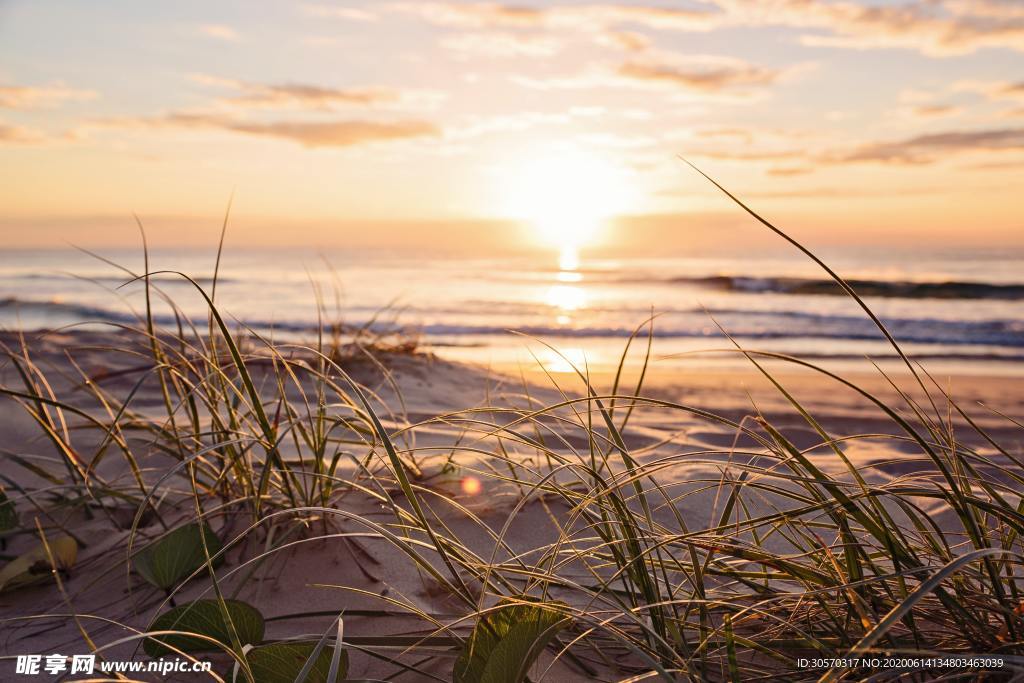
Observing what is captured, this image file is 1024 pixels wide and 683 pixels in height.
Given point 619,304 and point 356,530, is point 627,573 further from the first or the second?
point 619,304

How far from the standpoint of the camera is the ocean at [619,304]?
8.90m

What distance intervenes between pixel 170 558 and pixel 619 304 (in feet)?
44.2

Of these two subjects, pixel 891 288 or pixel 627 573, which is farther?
pixel 891 288

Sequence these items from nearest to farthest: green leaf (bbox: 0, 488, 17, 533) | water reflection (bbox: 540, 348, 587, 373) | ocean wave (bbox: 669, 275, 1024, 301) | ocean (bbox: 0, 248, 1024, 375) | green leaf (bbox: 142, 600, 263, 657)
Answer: green leaf (bbox: 142, 600, 263, 657)
green leaf (bbox: 0, 488, 17, 533)
water reflection (bbox: 540, 348, 587, 373)
ocean (bbox: 0, 248, 1024, 375)
ocean wave (bbox: 669, 275, 1024, 301)

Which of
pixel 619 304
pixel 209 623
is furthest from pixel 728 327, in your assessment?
pixel 209 623

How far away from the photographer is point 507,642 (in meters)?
1.02

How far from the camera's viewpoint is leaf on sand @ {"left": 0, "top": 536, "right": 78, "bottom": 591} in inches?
61.8

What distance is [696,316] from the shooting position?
12062mm

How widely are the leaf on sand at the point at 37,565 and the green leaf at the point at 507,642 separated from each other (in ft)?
3.44

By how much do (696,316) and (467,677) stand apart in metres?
11.4

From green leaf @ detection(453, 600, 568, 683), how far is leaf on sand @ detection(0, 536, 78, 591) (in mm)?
1049

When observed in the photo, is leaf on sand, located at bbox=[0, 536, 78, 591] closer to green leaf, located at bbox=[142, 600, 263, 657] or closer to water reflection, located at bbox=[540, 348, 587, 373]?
green leaf, located at bbox=[142, 600, 263, 657]

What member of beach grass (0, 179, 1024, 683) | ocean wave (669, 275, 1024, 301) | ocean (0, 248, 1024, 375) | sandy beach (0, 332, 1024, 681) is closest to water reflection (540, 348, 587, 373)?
ocean (0, 248, 1024, 375)

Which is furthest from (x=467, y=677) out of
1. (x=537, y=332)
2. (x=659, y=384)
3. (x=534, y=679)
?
(x=537, y=332)
